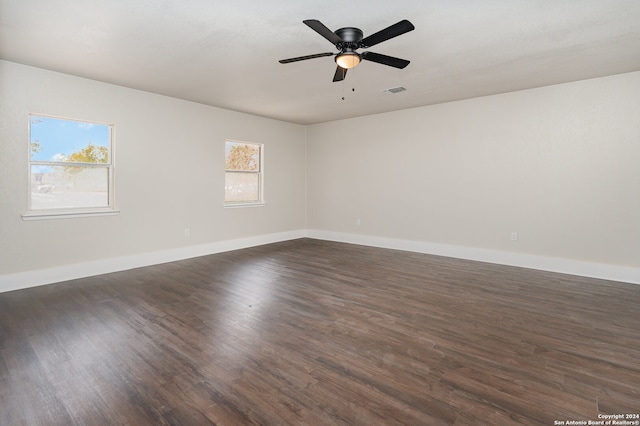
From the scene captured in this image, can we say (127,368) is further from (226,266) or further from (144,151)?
(144,151)

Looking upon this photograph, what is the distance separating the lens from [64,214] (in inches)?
167

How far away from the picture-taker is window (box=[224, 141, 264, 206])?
6324 millimetres

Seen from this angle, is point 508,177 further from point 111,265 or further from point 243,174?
point 111,265

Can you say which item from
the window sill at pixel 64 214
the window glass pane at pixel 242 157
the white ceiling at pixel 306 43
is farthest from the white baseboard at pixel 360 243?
the white ceiling at pixel 306 43

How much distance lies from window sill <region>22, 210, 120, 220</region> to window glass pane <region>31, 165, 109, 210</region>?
0.38 ft

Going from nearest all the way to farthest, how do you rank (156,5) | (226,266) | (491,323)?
(156,5)
(491,323)
(226,266)

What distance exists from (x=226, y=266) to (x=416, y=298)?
2.86 m

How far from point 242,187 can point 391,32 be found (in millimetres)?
4765

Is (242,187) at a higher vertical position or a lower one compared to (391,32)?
lower

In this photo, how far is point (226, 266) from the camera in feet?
16.3

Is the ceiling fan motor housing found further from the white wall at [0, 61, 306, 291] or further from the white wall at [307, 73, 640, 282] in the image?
the white wall at [0, 61, 306, 291]

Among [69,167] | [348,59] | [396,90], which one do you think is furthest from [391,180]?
[69,167]

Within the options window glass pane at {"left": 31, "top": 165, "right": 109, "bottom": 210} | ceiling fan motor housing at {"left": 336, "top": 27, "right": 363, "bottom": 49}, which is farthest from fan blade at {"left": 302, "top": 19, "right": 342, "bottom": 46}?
window glass pane at {"left": 31, "top": 165, "right": 109, "bottom": 210}

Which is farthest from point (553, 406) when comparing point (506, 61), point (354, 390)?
point (506, 61)
